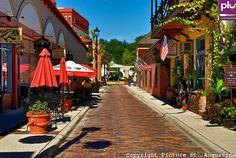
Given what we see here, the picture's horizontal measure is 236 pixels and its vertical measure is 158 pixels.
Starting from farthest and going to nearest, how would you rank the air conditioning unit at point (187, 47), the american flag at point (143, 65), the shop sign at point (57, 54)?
the american flag at point (143, 65), the shop sign at point (57, 54), the air conditioning unit at point (187, 47)

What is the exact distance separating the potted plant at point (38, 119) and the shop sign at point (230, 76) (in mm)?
5454

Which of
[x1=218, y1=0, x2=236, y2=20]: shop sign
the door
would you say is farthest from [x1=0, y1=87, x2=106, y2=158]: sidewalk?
the door

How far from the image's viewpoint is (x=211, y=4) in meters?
14.6

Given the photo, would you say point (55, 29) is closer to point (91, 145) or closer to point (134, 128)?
point (134, 128)

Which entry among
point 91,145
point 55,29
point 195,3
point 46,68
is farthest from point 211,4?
point 55,29

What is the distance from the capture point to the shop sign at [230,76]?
13.0m

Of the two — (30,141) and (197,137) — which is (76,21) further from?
(30,141)

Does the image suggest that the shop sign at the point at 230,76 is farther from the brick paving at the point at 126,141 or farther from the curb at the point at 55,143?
the curb at the point at 55,143

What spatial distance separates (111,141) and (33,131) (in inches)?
87.6

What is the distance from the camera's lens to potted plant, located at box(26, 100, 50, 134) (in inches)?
455

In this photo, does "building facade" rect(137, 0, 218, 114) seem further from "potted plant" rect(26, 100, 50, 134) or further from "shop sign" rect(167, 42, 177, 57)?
"potted plant" rect(26, 100, 50, 134)

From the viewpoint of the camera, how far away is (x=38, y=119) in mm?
11594

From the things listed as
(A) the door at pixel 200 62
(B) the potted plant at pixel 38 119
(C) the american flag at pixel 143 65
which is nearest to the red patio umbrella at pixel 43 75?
(B) the potted plant at pixel 38 119

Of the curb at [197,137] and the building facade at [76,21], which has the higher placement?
the building facade at [76,21]
